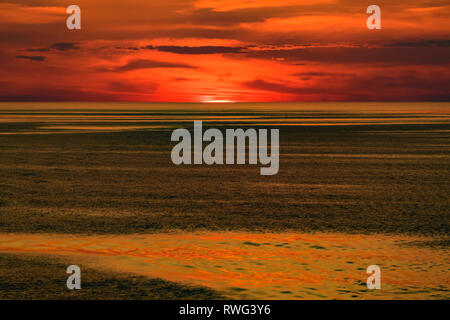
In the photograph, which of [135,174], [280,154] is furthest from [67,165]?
[280,154]

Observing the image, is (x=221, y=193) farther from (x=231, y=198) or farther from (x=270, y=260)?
(x=270, y=260)

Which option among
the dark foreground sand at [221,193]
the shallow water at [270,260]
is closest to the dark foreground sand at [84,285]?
the shallow water at [270,260]

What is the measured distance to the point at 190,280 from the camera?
8.26 meters

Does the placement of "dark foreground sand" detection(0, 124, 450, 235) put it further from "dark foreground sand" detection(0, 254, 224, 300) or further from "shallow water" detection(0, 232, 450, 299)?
"dark foreground sand" detection(0, 254, 224, 300)

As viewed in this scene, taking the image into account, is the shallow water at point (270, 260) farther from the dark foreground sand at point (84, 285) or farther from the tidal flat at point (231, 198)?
the dark foreground sand at point (84, 285)

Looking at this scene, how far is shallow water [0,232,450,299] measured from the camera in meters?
7.88

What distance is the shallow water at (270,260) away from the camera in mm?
7879

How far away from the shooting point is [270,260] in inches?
360

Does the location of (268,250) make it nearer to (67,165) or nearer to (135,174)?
(135,174)

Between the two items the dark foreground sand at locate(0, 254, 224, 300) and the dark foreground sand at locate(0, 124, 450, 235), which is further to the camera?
the dark foreground sand at locate(0, 124, 450, 235)

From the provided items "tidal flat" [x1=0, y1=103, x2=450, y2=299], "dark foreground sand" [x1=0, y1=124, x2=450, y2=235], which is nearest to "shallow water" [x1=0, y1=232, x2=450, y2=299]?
"tidal flat" [x1=0, y1=103, x2=450, y2=299]

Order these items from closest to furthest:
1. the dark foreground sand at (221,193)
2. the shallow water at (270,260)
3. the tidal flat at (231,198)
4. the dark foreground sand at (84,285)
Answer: the dark foreground sand at (84,285) → the shallow water at (270,260) → the tidal flat at (231,198) → the dark foreground sand at (221,193)

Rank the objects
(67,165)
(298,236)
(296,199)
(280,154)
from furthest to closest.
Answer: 1. (280,154)
2. (67,165)
3. (296,199)
4. (298,236)
